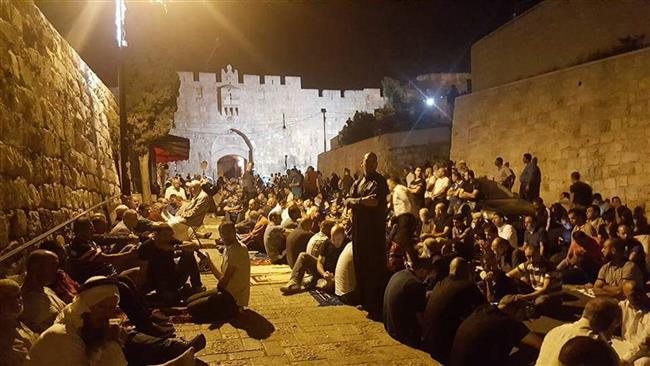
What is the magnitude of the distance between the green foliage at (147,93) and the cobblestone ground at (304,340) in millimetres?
10128

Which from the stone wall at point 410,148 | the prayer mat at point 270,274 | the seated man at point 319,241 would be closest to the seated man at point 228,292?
the seated man at point 319,241

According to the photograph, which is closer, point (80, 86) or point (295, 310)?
point (295, 310)

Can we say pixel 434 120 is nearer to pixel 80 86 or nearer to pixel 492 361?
pixel 80 86

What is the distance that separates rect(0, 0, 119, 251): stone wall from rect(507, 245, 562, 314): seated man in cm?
525

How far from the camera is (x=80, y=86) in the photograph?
8078 millimetres

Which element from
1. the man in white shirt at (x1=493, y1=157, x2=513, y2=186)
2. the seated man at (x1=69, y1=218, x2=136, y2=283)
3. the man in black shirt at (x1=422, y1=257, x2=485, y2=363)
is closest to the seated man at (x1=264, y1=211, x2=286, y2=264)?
the seated man at (x1=69, y1=218, x2=136, y2=283)

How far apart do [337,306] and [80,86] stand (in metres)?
5.43

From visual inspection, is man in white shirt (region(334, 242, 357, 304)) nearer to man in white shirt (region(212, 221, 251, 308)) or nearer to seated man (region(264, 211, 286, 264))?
man in white shirt (region(212, 221, 251, 308))

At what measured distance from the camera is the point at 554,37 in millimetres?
13695

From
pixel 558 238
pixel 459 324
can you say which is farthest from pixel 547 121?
pixel 459 324

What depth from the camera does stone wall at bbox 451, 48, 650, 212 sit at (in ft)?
35.1

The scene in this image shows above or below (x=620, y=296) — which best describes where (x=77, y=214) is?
above

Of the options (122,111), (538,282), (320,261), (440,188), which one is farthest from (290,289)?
(122,111)

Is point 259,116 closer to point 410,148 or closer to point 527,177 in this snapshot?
point 410,148
